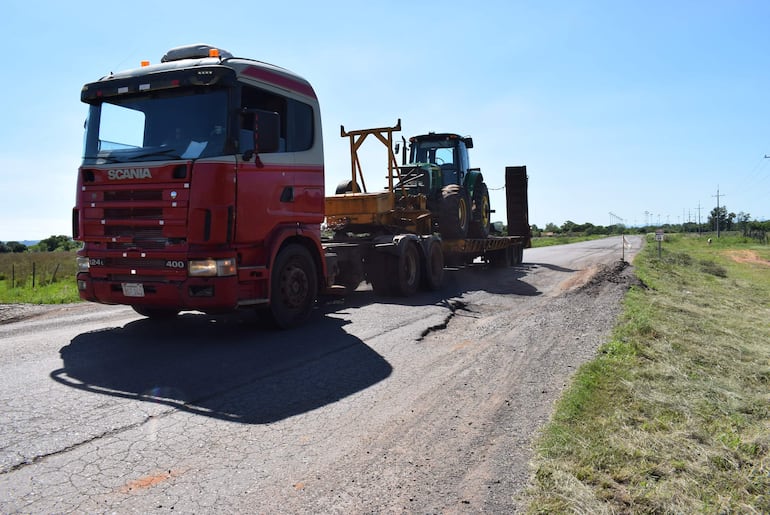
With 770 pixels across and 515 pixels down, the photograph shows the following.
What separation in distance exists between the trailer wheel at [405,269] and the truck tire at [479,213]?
17.7 feet

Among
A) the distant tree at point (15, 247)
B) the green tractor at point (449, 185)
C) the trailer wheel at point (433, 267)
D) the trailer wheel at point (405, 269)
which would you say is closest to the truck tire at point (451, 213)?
the green tractor at point (449, 185)

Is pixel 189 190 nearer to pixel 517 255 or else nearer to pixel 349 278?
pixel 349 278

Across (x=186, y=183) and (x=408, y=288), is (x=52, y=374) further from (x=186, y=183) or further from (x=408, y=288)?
(x=408, y=288)

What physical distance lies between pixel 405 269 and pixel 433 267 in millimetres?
1202

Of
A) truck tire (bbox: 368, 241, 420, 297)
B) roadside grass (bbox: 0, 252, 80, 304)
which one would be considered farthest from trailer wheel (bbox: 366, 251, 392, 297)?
roadside grass (bbox: 0, 252, 80, 304)

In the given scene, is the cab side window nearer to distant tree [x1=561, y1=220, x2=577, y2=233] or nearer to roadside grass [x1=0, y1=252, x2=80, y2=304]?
roadside grass [x1=0, y1=252, x2=80, y2=304]

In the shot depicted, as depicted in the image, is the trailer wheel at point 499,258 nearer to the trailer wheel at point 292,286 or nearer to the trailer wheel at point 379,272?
the trailer wheel at point 379,272

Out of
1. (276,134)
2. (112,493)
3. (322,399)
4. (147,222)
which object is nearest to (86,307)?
(147,222)

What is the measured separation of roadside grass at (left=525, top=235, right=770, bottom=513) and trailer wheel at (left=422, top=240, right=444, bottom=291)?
4.60 meters

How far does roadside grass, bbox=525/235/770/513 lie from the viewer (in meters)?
3.21

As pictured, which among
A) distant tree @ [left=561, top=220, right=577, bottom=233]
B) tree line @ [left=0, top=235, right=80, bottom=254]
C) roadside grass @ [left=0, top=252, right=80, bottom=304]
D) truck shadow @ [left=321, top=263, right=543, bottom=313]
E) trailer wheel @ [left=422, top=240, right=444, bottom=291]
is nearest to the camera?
truck shadow @ [left=321, top=263, right=543, bottom=313]

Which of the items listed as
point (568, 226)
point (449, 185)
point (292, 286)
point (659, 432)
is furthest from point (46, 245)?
point (568, 226)

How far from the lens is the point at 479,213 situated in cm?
1741

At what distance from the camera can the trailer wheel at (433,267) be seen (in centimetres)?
1221
